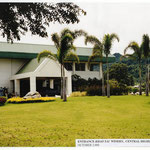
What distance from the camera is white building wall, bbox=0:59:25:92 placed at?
38.0ft

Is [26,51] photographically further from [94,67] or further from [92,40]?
[94,67]

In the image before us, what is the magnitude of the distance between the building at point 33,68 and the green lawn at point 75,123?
10.3 ft

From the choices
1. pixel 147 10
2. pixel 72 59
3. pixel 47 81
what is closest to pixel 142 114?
pixel 147 10

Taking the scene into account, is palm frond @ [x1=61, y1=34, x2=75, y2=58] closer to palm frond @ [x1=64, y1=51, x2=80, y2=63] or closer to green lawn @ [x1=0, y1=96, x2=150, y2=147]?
palm frond @ [x1=64, y1=51, x2=80, y2=63]

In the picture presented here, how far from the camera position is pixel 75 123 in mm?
7188

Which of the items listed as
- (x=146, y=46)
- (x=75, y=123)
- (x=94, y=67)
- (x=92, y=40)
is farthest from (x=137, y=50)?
(x=75, y=123)

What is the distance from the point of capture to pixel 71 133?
6.37m

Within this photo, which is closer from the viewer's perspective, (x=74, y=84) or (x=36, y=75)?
(x=36, y=75)

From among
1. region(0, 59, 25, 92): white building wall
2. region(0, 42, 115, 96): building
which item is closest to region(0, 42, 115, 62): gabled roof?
region(0, 42, 115, 96): building

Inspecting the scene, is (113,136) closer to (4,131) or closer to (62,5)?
(4,131)

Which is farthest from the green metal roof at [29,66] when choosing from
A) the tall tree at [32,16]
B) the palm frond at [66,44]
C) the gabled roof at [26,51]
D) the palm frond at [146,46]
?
the palm frond at [146,46]

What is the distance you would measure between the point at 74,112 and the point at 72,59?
4.50 metres

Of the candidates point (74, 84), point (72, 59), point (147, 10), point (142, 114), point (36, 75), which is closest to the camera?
point (147, 10)

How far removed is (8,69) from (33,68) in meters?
2.11
